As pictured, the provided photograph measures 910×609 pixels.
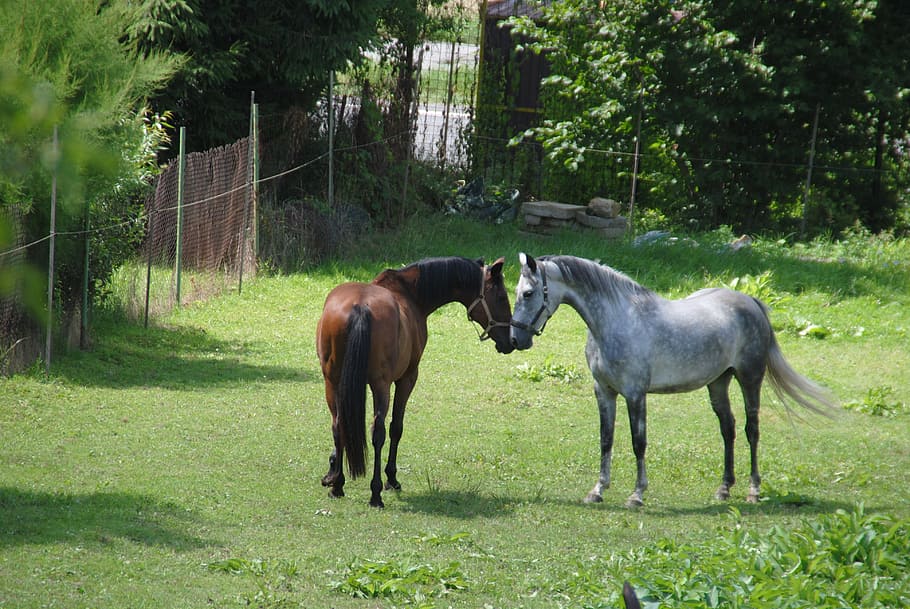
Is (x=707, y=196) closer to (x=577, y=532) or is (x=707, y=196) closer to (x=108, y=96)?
(x=577, y=532)

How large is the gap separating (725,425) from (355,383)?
117 inches

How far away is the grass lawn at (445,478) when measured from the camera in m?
4.81

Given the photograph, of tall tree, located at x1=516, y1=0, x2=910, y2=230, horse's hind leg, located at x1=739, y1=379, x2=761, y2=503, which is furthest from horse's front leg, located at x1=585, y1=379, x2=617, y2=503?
tall tree, located at x1=516, y1=0, x2=910, y2=230

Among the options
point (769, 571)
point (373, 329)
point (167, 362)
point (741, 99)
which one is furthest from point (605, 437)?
point (741, 99)

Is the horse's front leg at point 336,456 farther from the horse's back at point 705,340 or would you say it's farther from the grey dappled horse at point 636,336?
the horse's back at point 705,340

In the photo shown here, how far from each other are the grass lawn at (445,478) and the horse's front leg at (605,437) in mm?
147

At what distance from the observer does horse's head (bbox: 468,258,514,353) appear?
730 cm

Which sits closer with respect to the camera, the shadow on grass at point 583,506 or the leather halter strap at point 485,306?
the shadow on grass at point 583,506

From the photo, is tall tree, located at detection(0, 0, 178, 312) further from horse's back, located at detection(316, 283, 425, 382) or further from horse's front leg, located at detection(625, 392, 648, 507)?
horse's front leg, located at detection(625, 392, 648, 507)

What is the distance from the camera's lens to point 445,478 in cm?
736

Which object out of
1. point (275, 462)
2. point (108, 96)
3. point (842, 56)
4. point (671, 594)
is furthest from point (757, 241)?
point (108, 96)

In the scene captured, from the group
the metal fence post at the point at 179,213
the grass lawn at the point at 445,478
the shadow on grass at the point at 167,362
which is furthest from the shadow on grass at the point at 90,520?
the metal fence post at the point at 179,213

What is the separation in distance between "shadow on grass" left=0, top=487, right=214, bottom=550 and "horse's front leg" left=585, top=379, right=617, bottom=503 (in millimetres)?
2831

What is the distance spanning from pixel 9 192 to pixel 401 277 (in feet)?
16.3
